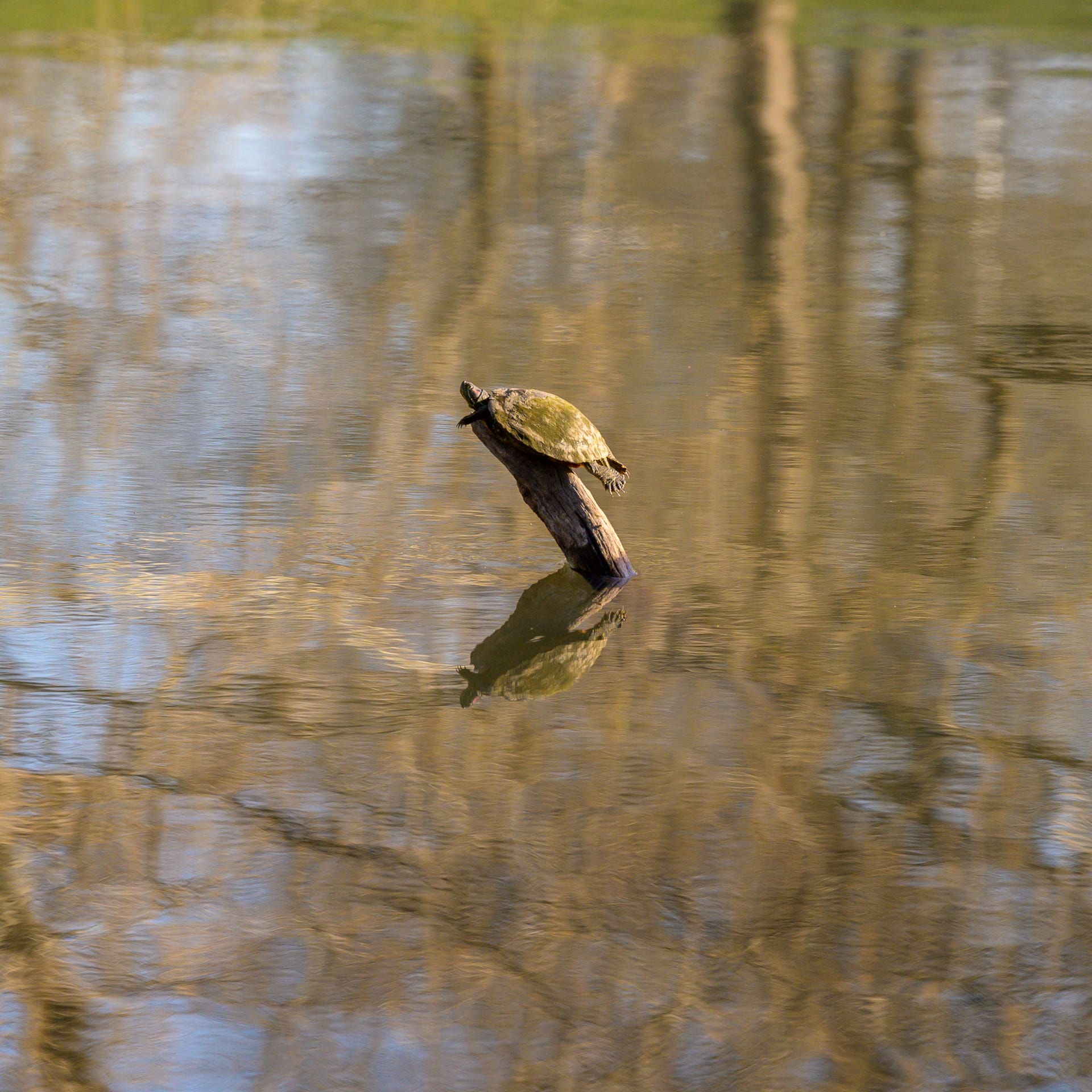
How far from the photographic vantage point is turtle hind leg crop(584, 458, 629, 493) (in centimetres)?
483

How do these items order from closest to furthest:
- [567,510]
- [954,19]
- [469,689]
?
[469,689], [567,510], [954,19]

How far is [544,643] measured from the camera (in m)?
4.54

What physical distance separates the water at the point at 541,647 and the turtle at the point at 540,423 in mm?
418

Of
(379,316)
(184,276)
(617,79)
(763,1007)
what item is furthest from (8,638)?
(617,79)

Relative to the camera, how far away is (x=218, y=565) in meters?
5.01

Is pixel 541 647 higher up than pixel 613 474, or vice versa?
pixel 613 474

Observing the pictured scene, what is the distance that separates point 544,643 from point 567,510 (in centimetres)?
47

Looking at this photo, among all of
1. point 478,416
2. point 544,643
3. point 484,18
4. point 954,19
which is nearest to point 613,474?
point 478,416

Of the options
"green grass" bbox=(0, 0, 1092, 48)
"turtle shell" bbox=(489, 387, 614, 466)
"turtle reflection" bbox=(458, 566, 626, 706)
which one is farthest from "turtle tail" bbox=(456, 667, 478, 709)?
"green grass" bbox=(0, 0, 1092, 48)

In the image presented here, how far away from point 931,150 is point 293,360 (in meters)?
5.75

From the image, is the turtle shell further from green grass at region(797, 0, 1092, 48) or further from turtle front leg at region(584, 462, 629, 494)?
green grass at region(797, 0, 1092, 48)

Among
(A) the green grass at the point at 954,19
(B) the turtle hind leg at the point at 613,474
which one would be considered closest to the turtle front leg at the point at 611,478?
(B) the turtle hind leg at the point at 613,474

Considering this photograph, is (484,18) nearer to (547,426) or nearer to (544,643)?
(547,426)

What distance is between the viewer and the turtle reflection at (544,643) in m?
4.30
